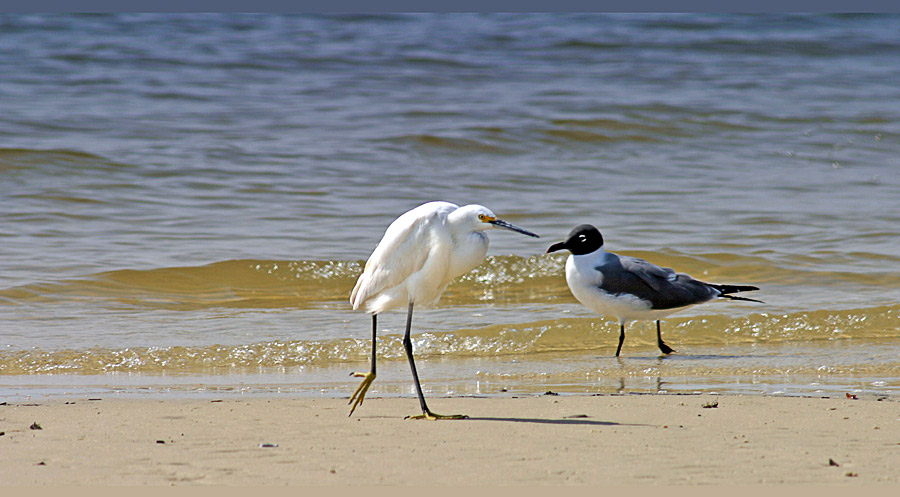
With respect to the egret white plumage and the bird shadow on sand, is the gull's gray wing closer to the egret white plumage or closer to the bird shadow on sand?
the egret white plumage

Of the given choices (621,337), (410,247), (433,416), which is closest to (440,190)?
(621,337)

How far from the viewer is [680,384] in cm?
551

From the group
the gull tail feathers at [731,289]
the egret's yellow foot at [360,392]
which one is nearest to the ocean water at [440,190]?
the gull tail feathers at [731,289]

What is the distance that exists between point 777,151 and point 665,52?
615 centimetres

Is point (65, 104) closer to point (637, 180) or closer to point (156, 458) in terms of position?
point (637, 180)

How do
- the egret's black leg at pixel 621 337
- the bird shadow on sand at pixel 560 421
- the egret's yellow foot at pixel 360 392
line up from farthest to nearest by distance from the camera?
the egret's black leg at pixel 621 337 < the egret's yellow foot at pixel 360 392 < the bird shadow on sand at pixel 560 421

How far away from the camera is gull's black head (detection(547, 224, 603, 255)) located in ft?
22.9

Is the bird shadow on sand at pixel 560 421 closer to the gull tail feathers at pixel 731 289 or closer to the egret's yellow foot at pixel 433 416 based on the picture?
the egret's yellow foot at pixel 433 416

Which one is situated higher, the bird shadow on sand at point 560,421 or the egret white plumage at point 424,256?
the egret white plumage at point 424,256

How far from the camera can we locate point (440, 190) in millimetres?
11500

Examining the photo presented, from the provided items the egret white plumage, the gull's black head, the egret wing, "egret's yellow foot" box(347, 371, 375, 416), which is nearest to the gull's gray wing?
the gull's black head

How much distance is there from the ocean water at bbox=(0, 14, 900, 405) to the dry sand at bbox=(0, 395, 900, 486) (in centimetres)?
58

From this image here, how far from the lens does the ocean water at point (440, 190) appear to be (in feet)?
20.7

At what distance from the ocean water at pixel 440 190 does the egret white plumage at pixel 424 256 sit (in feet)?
2.18
